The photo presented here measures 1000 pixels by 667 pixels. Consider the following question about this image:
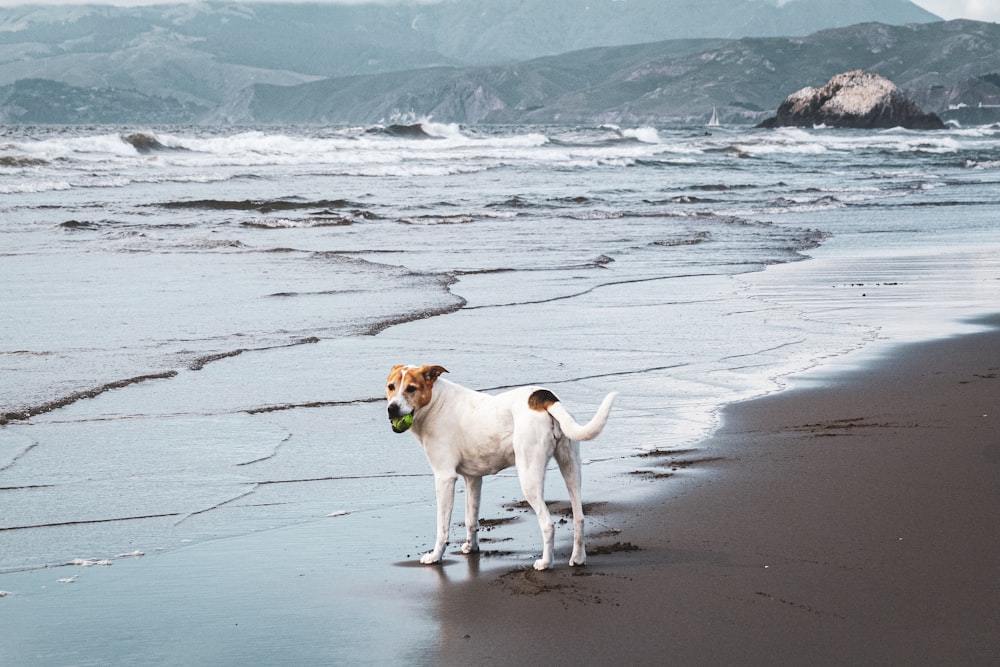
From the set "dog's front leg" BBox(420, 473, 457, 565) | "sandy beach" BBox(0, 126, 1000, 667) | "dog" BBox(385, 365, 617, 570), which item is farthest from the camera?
"dog's front leg" BBox(420, 473, 457, 565)

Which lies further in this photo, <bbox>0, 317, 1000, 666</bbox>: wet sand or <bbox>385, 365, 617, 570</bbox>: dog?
<bbox>385, 365, 617, 570</bbox>: dog

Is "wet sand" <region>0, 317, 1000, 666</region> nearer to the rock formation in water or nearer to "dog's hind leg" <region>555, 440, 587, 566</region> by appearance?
"dog's hind leg" <region>555, 440, 587, 566</region>

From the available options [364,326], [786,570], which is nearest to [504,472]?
[786,570]

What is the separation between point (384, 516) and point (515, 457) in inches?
36.9

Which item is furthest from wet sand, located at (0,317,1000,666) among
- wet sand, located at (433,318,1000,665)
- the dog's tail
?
the dog's tail

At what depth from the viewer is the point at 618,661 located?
12.1ft

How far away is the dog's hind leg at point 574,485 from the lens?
458cm

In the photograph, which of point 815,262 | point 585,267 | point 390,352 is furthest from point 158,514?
point 815,262

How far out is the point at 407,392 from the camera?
15.3 ft

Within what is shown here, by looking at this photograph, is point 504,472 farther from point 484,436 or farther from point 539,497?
point 539,497

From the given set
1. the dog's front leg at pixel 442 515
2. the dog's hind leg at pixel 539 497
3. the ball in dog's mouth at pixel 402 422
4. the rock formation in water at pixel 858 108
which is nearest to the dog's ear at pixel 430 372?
the ball in dog's mouth at pixel 402 422

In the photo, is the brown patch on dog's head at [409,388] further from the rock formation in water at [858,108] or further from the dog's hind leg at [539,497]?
the rock formation in water at [858,108]

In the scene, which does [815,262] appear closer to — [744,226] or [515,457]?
[744,226]

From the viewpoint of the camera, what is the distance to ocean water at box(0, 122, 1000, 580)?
18.7 feet
